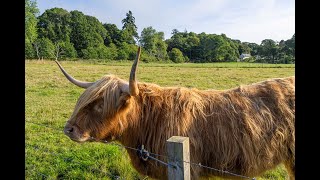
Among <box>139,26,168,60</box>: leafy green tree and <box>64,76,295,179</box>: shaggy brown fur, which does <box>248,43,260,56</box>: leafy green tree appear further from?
<box>64,76,295,179</box>: shaggy brown fur

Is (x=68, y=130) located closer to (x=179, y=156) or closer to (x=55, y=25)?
(x=179, y=156)

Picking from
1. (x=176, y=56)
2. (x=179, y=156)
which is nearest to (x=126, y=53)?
(x=176, y=56)

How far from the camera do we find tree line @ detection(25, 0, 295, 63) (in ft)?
219

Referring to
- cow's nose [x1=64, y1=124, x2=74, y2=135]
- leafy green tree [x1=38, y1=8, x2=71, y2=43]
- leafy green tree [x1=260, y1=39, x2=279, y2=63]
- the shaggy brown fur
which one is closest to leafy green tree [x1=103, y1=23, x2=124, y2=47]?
leafy green tree [x1=38, y1=8, x2=71, y2=43]

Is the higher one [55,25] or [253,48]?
[55,25]

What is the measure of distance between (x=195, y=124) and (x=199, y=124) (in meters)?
0.05

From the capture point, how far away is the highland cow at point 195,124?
345cm

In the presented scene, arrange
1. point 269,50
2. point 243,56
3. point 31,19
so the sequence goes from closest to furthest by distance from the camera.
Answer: point 31,19, point 269,50, point 243,56

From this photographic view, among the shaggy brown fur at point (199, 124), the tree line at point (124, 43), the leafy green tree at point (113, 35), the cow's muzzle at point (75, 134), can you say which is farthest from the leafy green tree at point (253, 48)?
the cow's muzzle at point (75, 134)

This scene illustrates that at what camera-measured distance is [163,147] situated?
11.2ft

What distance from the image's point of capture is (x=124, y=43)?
78.1 m
